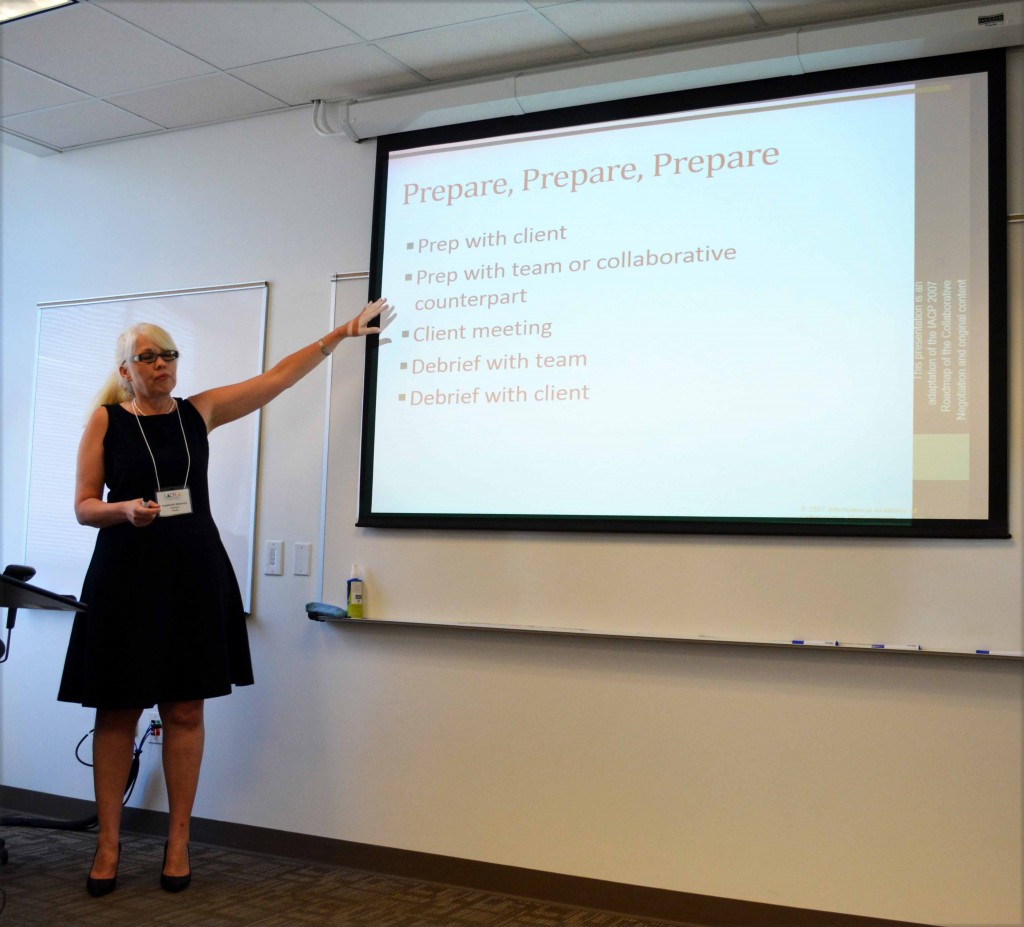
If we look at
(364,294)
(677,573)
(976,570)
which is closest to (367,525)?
(364,294)

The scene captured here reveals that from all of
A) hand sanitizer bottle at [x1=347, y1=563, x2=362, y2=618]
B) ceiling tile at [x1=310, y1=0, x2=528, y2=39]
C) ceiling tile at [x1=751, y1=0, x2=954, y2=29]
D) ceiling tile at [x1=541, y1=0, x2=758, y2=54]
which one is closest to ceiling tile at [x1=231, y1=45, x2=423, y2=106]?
ceiling tile at [x1=310, y1=0, x2=528, y2=39]

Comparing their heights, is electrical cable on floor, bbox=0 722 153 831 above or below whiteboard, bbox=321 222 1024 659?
below

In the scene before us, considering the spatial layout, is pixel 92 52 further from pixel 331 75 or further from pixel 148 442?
pixel 148 442

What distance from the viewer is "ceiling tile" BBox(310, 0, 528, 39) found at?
9.99ft

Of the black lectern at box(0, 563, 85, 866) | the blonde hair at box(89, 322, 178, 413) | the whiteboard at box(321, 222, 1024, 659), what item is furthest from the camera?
the blonde hair at box(89, 322, 178, 413)

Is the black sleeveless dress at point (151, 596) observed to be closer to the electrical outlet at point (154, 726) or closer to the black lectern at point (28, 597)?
the black lectern at point (28, 597)

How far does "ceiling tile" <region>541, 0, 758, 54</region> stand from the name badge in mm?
1820

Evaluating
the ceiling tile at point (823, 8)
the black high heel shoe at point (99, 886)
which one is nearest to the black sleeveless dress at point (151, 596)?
the black high heel shoe at point (99, 886)

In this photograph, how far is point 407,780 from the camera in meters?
3.41

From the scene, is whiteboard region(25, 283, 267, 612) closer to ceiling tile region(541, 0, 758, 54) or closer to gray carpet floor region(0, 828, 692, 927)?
gray carpet floor region(0, 828, 692, 927)

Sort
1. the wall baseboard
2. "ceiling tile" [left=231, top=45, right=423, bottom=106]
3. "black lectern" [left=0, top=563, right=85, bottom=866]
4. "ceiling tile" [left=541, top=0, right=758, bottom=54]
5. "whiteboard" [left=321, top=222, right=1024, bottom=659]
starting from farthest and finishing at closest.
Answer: "ceiling tile" [left=231, top=45, right=423, bottom=106] < "ceiling tile" [left=541, top=0, right=758, bottom=54] < the wall baseboard < "whiteboard" [left=321, top=222, right=1024, bottom=659] < "black lectern" [left=0, top=563, right=85, bottom=866]

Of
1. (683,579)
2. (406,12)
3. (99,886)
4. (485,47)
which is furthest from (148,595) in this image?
(485,47)

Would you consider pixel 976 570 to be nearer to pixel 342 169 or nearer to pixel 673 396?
pixel 673 396

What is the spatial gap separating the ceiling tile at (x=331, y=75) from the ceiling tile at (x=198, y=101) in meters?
0.09
